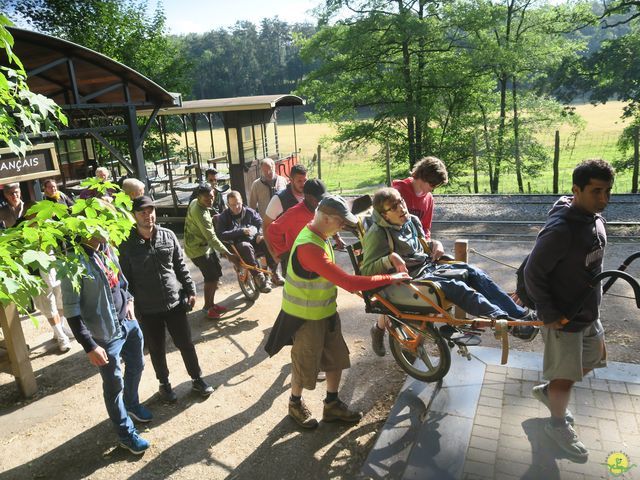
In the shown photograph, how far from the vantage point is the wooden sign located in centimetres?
423

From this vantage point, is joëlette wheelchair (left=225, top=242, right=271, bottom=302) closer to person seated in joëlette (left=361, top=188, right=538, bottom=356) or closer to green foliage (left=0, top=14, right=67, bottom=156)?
person seated in joëlette (left=361, top=188, right=538, bottom=356)

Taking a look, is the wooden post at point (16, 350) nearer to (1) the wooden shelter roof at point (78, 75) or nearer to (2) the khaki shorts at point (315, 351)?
(2) the khaki shorts at point (315, 351)

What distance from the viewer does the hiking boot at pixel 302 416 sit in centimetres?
386

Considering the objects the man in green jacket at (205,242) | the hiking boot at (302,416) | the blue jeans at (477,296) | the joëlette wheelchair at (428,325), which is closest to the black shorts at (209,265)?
the man in green jacket at (205,242)

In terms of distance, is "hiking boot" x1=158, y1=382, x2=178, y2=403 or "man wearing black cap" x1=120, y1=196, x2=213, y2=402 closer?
"man wearing black cap" x1=120, y1=196, x2=213, y2=402

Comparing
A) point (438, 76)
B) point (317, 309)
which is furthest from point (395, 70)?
point (317, 309)

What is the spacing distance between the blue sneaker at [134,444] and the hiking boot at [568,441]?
3.02 m

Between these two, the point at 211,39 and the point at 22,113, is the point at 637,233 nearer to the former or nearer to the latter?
the point at 22,113

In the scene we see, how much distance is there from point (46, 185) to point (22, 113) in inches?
188

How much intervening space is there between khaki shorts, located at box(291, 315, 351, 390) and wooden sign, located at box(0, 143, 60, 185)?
2.88m

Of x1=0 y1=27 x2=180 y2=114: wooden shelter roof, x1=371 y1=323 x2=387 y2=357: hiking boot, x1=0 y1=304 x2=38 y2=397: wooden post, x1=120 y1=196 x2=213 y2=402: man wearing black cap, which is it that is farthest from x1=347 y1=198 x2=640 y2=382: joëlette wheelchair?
x1=0 y1=27 x2=180 y2=114: wooden shelter roof

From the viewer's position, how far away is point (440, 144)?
18.8 metres

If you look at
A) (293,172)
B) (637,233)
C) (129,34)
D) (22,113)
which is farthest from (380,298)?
(129,34)

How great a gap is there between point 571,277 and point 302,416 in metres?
2.26
